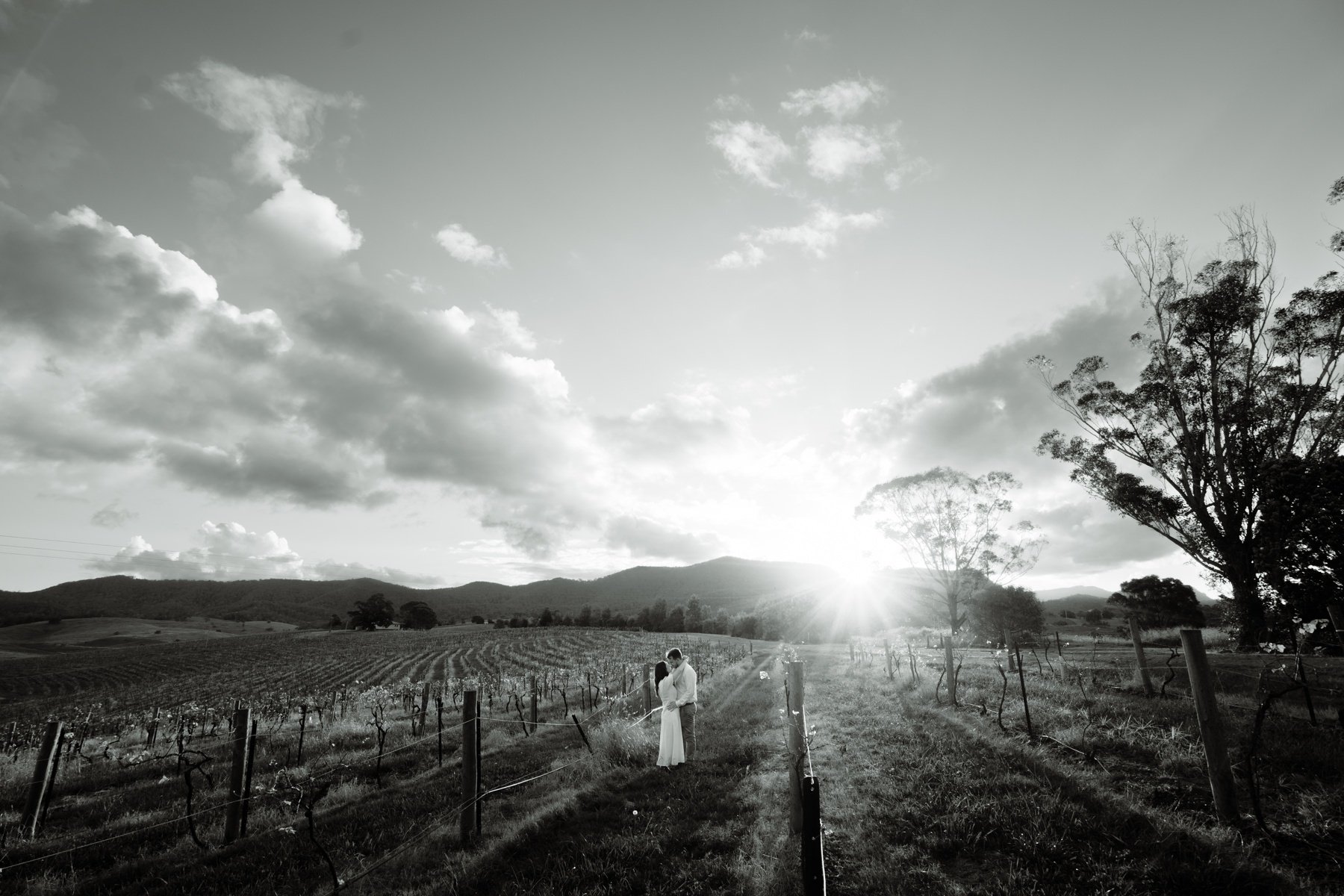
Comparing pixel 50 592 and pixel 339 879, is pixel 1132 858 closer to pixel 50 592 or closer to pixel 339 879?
pixel 339 879

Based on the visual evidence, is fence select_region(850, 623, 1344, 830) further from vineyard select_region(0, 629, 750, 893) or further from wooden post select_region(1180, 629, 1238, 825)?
vineyard select_region(0, 629, 750, 893)

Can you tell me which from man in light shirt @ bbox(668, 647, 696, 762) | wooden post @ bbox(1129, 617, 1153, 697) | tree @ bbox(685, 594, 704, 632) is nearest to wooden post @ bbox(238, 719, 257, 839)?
man in light shirt @ bbox(668, 647, 696, 762)

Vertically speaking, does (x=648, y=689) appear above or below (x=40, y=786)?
below

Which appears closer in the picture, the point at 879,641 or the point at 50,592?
the point at 879,641

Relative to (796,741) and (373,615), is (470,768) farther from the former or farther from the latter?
(373,615)

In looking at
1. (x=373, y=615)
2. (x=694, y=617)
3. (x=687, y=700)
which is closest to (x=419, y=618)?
(x=373, y=615)

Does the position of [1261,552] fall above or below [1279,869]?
above

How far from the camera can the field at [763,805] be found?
17.5 ft

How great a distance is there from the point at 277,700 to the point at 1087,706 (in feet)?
99.2

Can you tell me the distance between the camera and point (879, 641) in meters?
44.0

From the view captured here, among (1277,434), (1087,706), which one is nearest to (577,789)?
(1087,706)

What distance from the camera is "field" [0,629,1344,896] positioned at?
17.5 feet

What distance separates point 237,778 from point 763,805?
705cm

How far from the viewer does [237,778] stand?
24.5 feet
